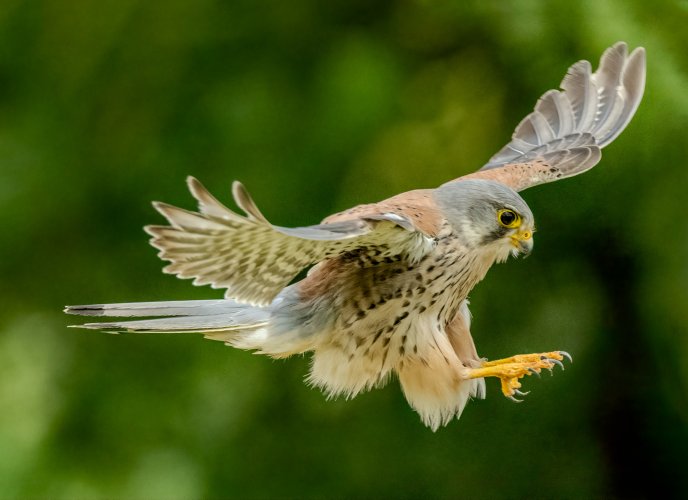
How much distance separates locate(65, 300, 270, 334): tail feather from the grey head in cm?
53

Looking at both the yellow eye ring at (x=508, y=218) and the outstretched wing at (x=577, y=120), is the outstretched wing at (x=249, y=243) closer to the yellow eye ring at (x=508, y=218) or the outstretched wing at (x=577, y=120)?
the yellow eye ring at (x=508, y=218)

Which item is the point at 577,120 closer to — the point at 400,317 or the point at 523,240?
the point at 523,240

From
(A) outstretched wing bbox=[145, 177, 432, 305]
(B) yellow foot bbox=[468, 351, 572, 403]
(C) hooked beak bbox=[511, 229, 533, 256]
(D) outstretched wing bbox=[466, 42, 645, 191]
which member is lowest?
(B) yellow foot bbox=[468, 351, 572, 403]

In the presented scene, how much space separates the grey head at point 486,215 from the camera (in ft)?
8.80

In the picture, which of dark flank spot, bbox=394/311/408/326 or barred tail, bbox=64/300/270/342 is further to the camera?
dark flank spot, bbox=394/311/408/326

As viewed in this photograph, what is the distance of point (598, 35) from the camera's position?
3996 millimetres

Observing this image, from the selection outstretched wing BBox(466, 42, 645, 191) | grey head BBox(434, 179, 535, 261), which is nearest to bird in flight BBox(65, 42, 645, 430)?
grey head BBox(434, 179, 535, 261)

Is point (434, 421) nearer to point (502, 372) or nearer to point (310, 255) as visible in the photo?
point (502, 372)

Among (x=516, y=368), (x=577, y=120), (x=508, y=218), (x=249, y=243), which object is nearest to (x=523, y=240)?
(x=508, y=218)

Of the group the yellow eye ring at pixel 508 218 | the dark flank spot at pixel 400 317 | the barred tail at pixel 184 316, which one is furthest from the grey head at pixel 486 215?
the barred tail at pixel 184 316

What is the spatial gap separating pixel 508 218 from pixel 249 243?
81cm

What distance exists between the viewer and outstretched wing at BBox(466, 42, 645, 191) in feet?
10.9

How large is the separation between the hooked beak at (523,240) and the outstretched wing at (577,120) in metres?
0.54

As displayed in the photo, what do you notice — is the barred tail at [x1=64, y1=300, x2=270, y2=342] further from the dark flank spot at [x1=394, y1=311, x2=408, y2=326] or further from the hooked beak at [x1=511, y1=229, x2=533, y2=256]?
the hooked beak at [x1=511, y1=229, x2=533, y2=256]
